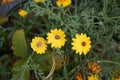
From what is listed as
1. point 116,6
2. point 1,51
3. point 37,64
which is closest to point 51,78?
point 37,64

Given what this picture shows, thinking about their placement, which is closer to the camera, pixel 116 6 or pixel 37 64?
pixel 37 64

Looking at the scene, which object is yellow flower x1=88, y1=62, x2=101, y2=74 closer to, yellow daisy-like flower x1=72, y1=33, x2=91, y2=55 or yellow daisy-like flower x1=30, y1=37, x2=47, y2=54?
yellow daisy-like flower x1=72, y1=33, x2=91, y2=55

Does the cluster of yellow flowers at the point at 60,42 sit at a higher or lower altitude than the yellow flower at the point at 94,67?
higher

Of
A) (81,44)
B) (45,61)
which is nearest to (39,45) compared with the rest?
(45,61)

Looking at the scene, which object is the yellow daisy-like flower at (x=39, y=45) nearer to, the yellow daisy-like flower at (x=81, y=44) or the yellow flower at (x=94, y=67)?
the yellow daisy-like flower at (x=81, y=44)

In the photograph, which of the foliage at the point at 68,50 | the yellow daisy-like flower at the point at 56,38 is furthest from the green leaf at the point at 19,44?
the yellow daisy-like flower at the point at 56,38

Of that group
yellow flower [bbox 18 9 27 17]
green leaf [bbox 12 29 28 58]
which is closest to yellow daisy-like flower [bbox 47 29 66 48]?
green leaf [bbox 12 29 28 58]

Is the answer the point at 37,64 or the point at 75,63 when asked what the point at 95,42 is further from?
the point at 37,64
